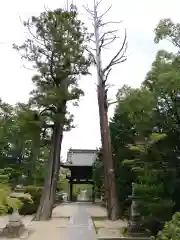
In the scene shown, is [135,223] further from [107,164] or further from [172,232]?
[172,232]

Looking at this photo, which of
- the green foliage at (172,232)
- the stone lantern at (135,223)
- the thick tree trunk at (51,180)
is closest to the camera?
the green foliage at (172,232)

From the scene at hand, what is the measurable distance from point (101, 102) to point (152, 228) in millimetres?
6691

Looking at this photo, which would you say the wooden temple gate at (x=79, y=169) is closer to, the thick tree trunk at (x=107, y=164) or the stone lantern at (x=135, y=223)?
the thick tree trunk at (x=107, y=164)

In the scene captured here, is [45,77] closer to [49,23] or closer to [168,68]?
[49,23]

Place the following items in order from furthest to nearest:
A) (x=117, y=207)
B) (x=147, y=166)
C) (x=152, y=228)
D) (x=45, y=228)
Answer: (x=117, y=207)
(x=45, y=228)
(x=152, y=228)
(x=147, y=166)

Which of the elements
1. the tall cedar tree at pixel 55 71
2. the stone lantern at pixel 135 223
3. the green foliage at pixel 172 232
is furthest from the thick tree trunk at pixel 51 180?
the green foliage at pixel 172 232

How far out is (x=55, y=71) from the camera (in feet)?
45.4

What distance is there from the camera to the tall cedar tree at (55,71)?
1330 centimetres

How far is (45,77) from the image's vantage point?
1398 centimetres

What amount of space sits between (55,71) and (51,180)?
4553 millimetres

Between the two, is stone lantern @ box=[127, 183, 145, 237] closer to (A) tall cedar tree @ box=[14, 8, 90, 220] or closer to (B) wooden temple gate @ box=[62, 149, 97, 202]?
(A) tall cedar tree @ box=[14, 8, 90, 220]

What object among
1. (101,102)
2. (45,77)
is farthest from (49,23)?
(101,102)

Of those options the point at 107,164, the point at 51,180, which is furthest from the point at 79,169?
the point at 107,164

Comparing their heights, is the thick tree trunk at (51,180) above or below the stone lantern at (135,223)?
above
